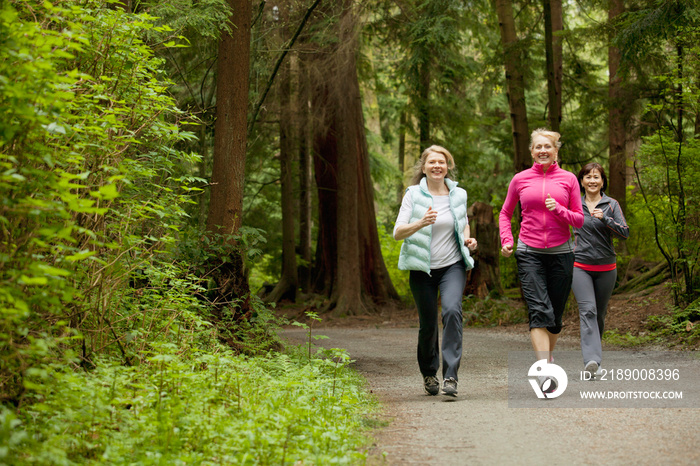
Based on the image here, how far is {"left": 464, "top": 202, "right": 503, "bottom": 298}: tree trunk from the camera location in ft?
54.3

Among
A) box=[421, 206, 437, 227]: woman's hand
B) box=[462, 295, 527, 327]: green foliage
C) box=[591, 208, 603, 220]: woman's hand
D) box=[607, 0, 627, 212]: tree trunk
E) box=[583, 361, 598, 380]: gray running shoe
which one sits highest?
box=[607, 0, 627, 212]: tree trunk

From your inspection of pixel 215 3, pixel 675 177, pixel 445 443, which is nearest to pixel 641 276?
pixel 675 177

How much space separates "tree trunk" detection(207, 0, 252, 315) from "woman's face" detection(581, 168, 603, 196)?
167 inches

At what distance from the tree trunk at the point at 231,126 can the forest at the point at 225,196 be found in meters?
0.03

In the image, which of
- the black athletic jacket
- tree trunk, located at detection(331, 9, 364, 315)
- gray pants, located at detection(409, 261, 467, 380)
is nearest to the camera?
gray pants, located at detection(409, 261, 467, 380)

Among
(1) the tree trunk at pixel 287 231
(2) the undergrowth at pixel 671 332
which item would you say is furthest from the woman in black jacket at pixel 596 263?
(1) the tree trunk at pixel 287 231

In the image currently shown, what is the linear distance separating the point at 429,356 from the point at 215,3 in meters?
5.10

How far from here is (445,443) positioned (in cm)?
426

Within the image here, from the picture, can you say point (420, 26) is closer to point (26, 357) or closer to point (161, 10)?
point (161, 10)

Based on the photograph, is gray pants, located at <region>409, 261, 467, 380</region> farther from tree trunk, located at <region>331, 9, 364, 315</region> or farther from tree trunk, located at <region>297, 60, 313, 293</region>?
tree trunk, located at <region>297, 60, 313, 293</region>

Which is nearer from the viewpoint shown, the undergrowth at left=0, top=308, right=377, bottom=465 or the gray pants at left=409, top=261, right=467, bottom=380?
the undergrowth at left=0, top=308, right=377, bottom=465

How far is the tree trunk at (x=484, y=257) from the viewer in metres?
16.6

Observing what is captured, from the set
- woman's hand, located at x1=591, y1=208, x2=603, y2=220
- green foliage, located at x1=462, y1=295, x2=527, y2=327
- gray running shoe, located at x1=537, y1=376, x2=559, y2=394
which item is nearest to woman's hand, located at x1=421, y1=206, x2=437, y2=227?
gray running shoe, located at x1=537, y1=376, x2=559, y2=394

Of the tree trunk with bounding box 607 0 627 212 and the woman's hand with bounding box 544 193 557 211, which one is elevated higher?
the tree trunk with bounding box 607 0 627 212
